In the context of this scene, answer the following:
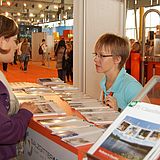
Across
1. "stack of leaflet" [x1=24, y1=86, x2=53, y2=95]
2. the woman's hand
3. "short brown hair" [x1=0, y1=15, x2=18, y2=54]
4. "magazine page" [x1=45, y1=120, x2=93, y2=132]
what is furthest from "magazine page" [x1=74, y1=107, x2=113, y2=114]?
"stack of leaflet" [x1=24, y1=86, x2=53, y2=95]

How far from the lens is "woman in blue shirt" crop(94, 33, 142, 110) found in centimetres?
262

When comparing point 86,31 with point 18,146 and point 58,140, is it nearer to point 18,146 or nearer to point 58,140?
point 18,146

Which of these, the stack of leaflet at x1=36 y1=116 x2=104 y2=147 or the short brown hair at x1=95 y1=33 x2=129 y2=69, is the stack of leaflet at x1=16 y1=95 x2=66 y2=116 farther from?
the short brown hair at x1=95 y1=33 x2=129 y2=69

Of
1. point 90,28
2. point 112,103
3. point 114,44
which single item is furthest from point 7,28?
point 90,28

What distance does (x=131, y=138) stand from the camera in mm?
1171

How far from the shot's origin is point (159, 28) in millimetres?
8922

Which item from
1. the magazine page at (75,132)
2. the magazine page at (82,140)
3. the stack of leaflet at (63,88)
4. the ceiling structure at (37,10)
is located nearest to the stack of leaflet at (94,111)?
the magazine page at (75,132)

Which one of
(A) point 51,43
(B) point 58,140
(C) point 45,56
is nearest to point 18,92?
(B) point 58,140

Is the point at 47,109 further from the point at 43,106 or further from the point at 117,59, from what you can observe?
the point at 117,59

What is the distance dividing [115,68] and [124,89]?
0.28 m

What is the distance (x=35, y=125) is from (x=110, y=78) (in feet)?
3.41

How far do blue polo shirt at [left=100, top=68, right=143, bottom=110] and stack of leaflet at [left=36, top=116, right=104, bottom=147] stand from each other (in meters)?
0.67

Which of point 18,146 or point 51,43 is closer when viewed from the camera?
point 18,146

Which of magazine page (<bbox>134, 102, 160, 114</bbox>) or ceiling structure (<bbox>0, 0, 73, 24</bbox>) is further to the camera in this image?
ceiling structure (<bbox>0, 0, 73, 24</bbox>)
